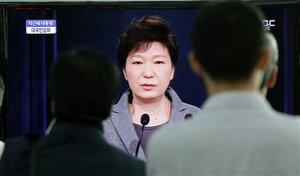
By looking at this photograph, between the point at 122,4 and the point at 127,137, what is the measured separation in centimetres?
75

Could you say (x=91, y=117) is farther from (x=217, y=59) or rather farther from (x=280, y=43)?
(x=280, y=43)

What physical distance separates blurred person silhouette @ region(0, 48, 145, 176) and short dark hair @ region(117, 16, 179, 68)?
5.08 feet

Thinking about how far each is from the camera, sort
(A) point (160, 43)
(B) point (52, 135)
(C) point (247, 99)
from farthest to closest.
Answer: (A) point (160, 43) < (B) point (52, 135) < (C) point (247, 99)

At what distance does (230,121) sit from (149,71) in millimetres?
1804

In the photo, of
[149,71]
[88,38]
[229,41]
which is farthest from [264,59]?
[88,38]

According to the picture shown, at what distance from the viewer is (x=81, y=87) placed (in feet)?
4.58

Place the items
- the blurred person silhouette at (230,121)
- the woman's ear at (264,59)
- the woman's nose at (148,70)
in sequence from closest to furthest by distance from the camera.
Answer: the blurred person silhouette at (230,121) → the woman's ear at (264,59) → the woman's nose at (148,70)

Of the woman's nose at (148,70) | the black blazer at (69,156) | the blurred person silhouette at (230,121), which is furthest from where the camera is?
the woman's nose at (148,70)

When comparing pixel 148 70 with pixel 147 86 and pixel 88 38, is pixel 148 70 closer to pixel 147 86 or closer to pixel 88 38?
pixel 147 86

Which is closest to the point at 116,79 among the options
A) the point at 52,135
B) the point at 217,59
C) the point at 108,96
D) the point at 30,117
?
the point at 108,96

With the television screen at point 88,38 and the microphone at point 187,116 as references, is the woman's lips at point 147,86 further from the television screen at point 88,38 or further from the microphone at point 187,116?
the microphone at point 187,116

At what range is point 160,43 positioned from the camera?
2.96m

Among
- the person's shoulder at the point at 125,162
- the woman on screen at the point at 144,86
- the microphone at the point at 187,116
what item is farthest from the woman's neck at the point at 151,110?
the person's shoulder at the point at 125,162

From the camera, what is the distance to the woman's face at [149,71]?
116 inches
